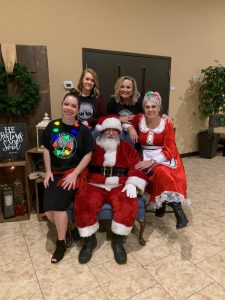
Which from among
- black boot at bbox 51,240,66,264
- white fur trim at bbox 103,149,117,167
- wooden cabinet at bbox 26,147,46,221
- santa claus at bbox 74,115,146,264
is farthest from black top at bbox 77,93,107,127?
black boot at bbox 51,240,66,264

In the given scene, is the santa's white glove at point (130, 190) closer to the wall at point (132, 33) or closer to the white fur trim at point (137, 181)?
A: the white fur trim at point (137, 181)

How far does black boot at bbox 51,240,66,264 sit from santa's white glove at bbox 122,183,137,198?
0.65m

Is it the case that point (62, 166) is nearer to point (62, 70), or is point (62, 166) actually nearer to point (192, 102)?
point (62, 70)

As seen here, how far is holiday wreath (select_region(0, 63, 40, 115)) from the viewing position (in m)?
2.44

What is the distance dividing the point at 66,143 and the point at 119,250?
3.10 ft

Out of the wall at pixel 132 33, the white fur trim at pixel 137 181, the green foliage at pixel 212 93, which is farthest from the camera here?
the green foliage at pixel 212 93

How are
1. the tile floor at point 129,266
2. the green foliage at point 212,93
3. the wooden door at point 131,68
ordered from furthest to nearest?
the green foliage at point 212,93
the wooden door at point 131,68
the tile floor at point 129,266

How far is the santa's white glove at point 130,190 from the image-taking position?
1.89 meters

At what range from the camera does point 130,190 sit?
1.91m

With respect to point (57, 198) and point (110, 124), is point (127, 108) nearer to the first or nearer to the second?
point (110, 124)

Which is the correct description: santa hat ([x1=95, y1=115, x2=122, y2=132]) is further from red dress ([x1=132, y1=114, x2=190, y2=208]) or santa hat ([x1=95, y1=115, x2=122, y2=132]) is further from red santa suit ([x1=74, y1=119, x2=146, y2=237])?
red dress ([x1=132, y1=114, x2=190, y2=208])

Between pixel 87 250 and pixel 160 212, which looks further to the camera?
pixel 160 212

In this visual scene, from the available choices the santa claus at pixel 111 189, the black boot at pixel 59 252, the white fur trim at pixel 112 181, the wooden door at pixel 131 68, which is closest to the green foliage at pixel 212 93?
the wooden door at pixel 131 68

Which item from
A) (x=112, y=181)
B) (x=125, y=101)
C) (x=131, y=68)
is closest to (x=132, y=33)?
(x=131, y=68)
